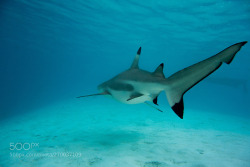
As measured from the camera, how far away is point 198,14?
698 inches

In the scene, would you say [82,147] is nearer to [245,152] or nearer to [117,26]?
[245,152]

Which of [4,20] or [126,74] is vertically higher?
[4,20]

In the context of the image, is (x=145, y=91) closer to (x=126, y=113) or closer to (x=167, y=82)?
(x=167, y=82)

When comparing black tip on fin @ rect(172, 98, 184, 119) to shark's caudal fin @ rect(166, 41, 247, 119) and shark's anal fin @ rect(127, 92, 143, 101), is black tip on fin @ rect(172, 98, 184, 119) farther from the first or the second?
shark's anal fin @ rect(127, 92, 143, 101)

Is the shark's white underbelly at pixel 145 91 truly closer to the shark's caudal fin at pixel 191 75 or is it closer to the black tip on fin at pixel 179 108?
the shark's caudal fin at pixel 191 75

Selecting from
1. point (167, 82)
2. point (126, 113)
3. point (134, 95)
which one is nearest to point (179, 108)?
point (167, 82)

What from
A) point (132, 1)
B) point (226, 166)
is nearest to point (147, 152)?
point (226, 166)

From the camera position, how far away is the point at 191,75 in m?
2.41

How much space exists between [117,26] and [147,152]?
24.0 meters

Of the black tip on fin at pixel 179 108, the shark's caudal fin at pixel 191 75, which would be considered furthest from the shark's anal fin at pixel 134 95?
the black tip on fin at pixel 179 108

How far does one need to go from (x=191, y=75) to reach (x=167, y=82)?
1.38 ft

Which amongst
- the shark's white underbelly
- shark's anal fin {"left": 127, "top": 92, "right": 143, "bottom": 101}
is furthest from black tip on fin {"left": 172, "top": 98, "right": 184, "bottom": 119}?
shark's anal fin {"left": 127, "top": 92, "right": 143, "bottom": 101}

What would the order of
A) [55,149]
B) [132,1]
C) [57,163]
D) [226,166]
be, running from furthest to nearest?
1. [132,1]
2. [55,149]
3. [57,163]
4. [226,166]

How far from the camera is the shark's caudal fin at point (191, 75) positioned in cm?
204
